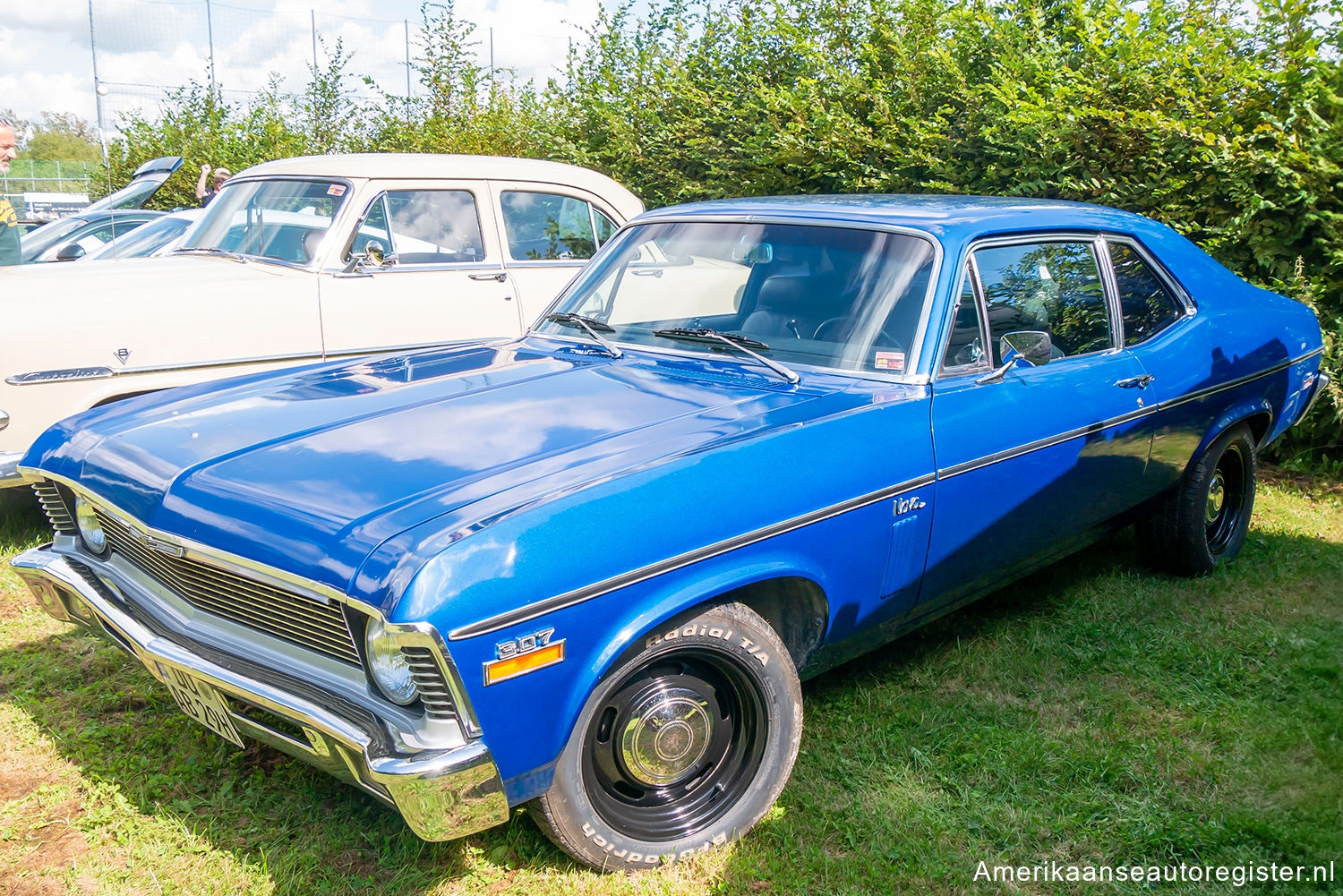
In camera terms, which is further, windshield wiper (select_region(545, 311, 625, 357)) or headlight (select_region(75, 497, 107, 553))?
windshield wiper (select_region(545, 311, 625, 357))

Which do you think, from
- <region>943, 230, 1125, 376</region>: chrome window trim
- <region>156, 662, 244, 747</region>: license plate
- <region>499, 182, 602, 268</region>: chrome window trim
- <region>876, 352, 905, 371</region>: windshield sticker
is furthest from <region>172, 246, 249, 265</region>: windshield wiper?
<region>943, 230, 1125, 376</region>: chrome window trim

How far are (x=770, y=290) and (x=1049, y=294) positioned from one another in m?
1.03

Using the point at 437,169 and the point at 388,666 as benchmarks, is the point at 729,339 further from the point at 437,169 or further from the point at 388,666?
the point at 437,169

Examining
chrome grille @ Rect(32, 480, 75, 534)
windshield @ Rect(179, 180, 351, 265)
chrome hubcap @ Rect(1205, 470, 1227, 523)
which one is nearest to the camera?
chrome grille @ Rect(32, 480, 75, 534)

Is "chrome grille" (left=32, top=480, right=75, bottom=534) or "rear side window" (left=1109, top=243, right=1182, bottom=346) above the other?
"rear side window" (left=1109, top=243, right=1182, bottom=346)

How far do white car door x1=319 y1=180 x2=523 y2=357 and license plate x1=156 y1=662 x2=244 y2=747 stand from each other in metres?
3.14

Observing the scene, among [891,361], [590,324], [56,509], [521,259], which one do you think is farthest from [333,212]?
[891,361]

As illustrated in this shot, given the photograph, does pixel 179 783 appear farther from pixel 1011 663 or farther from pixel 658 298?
pixel 1011 663

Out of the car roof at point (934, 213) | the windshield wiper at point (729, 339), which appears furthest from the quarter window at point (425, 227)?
the windshield wiper at point (729, 339)

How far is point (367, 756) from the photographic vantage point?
2105 millimetres

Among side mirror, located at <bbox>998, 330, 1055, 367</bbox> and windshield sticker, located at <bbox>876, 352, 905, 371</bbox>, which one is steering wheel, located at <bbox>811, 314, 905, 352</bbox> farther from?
side mirror, located at <bbox>998, 330, 1055, 367</bbox>

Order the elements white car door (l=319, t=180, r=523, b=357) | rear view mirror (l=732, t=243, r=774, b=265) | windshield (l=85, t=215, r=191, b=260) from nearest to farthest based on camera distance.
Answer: rear view mirror (l=732, t=243, r=774, b=265), white car door (l=319, t=180, r=523, b=357), windshield (l=85, t=215, r=191, b=260)

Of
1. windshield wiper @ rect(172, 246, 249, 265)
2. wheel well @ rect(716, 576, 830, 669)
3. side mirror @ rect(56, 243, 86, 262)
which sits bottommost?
wheel well @ rect(716, 576, 830, 669)

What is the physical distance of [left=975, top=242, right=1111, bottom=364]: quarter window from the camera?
346cm
